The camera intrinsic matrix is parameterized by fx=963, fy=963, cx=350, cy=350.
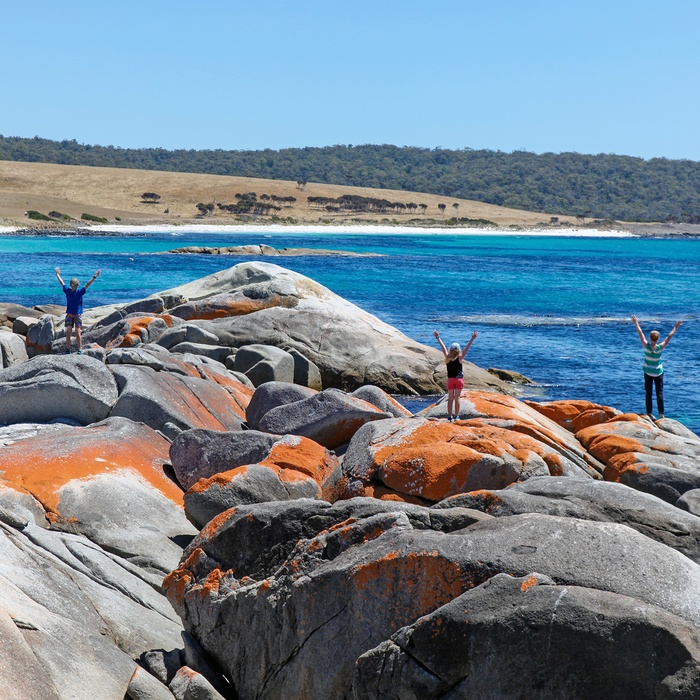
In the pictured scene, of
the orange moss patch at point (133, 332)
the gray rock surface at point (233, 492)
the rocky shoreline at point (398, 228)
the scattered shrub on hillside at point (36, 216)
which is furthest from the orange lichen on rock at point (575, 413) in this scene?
the scattered shrub on hillside at point (36, 216)

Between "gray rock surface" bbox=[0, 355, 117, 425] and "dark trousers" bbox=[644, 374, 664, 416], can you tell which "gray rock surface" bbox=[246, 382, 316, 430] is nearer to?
"gray rock surface" bbox=[0, 355, 117, 425]

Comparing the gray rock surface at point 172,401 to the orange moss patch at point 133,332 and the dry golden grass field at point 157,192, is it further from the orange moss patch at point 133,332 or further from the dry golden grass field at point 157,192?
the dry golden grass field at point 157,192

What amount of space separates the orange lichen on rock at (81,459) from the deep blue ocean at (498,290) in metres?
14.0

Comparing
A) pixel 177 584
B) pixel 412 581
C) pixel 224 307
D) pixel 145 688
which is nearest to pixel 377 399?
pixel 177 584

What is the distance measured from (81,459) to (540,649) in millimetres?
6446

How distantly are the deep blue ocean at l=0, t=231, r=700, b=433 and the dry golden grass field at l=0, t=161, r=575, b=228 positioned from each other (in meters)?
17.7

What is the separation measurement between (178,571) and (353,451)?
298 centimetres

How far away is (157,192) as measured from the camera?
462ft

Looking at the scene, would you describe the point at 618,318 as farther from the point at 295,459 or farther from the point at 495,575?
the point at 495,575

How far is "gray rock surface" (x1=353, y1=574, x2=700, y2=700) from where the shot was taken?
579cm

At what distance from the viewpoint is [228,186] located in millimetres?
149750

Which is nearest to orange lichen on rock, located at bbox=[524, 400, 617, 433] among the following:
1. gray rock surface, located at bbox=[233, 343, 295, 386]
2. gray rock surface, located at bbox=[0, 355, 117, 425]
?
gray rock surface, located at bbox=[233, 343, 295, 386]

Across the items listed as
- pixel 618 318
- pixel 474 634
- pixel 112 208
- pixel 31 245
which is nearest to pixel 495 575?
pixel 474 634

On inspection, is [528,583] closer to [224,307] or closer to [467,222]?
[224,307]
